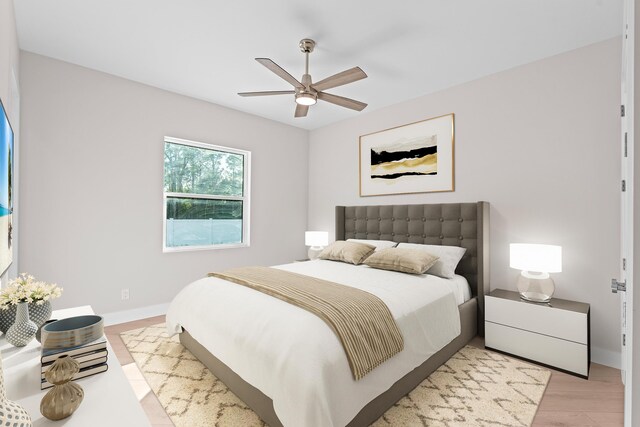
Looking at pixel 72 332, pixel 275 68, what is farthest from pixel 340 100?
pixel 72 332

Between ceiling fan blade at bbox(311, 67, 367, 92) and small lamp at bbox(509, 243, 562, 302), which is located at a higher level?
ceiling fan blade at bbox(311, 67, 367, 92)

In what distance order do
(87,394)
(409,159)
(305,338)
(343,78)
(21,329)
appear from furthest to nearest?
(409,159), (343,78), (305,338), (21,329), (87,394)

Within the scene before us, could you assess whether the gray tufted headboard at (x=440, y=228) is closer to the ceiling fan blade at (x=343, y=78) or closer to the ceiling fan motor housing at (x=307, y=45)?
the ceiling fan blade at (x=343, y=78)

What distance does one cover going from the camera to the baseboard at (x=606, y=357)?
8.01 ft

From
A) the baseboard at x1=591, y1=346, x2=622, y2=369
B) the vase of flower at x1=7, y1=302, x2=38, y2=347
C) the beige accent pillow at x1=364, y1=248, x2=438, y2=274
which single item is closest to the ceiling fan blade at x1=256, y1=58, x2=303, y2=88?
the beige accent pillow at x1=364, y1=248, x2=438, y2=274

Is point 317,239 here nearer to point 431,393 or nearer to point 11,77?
point 431,393

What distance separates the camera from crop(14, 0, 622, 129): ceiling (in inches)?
85.5

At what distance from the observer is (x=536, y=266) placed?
8.09ft

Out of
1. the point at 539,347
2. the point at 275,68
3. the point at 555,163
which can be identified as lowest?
the point at 539,347

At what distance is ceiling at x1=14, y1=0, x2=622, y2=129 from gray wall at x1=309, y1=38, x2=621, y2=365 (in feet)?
0.78

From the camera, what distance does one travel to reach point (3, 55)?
5.50ft

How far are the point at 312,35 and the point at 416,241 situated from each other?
2.44 metres

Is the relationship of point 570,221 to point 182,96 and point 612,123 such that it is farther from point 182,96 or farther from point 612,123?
point 182,96

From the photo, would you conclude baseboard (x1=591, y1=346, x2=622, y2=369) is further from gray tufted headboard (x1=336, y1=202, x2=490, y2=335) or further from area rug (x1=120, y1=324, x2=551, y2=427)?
gray tufted headboard (x1=336, y1=202, x2=490, y2=335)
